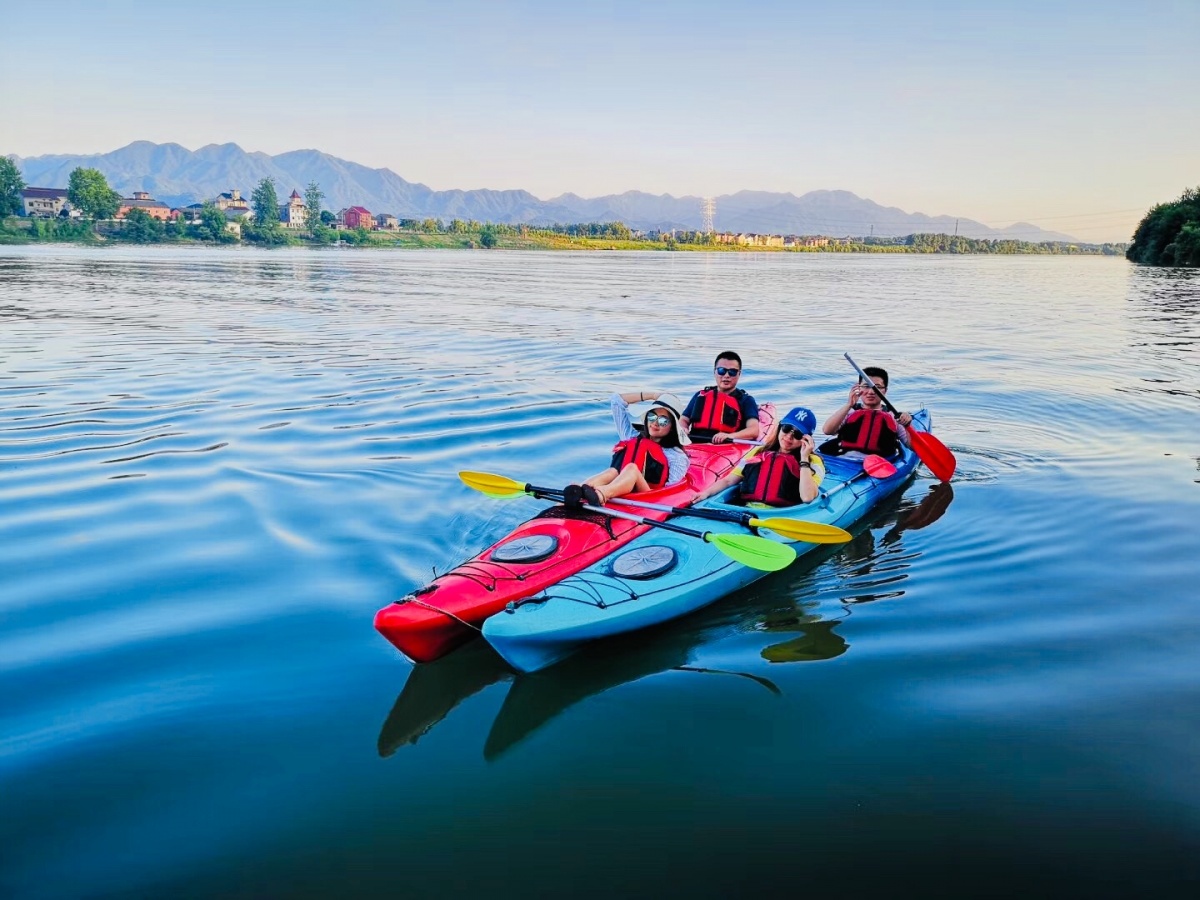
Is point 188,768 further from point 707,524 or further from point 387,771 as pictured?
point 707,524

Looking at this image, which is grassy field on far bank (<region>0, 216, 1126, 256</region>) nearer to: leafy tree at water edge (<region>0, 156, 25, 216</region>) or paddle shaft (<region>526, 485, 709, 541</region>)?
leafy tree at water edge (<region>0, 156, 25, 216</region>)

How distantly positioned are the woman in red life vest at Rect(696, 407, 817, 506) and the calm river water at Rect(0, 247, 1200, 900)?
0.72 metres

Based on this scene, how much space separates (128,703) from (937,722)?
5.20m

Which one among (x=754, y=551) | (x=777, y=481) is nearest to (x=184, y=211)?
(x=777, y=481)

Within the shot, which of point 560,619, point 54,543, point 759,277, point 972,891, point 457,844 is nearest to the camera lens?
point 972,891

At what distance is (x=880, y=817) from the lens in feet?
15.5

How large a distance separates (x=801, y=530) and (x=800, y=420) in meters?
1.33

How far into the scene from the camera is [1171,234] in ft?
196

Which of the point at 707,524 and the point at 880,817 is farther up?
the point at 707,524

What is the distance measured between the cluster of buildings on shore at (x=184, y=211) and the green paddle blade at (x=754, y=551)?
363 ft

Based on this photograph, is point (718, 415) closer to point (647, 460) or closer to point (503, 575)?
point (647, 460)

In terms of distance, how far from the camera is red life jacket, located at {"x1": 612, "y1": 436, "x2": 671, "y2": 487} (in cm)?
829

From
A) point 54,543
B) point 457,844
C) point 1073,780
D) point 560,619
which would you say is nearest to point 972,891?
point 1073,780

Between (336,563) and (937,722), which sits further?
(336,563)
